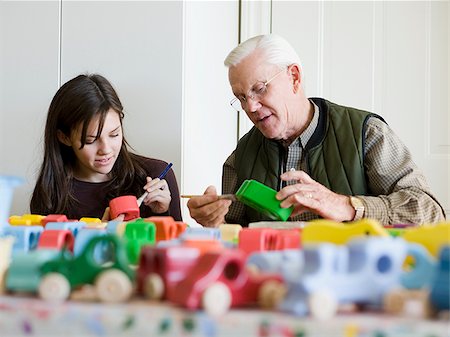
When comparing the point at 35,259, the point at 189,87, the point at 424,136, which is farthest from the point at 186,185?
the point at 35,259

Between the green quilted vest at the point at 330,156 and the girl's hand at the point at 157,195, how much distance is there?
204mm

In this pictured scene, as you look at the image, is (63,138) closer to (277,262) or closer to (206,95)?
(206,95)

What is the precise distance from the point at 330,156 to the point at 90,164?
64 centimetres

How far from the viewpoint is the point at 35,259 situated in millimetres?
641

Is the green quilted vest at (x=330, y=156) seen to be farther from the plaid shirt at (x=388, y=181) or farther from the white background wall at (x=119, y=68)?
the white background wall at (x=119, y=68)

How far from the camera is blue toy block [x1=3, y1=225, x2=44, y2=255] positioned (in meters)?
0.91

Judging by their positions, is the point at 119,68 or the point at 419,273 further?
the point at 119,68

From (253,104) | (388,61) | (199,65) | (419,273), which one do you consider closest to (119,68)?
(199,65)

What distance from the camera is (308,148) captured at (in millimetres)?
1772

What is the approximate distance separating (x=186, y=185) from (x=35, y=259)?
1567mm

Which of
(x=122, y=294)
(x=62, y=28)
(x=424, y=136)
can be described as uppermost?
(x=62, y=28)

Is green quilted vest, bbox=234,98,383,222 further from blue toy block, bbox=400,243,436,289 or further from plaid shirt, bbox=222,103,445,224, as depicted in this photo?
blue toy block, bbox=400,243,436,289

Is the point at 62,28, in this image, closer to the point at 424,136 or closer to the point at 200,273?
the point at 424,136

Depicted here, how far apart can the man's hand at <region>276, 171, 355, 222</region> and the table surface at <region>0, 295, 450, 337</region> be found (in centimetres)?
81
